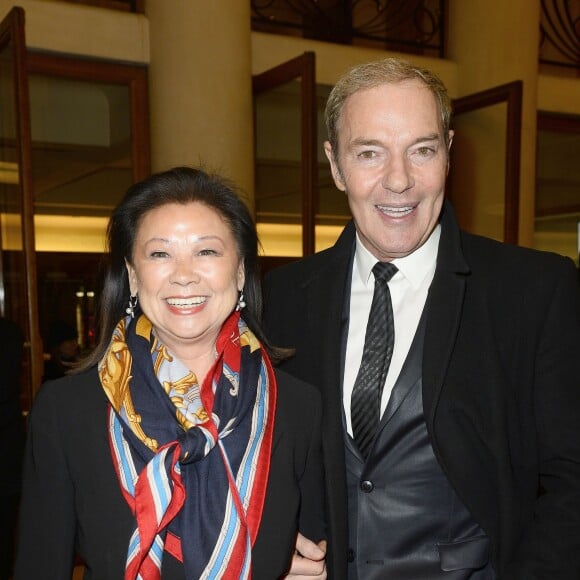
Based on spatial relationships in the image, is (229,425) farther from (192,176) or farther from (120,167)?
(120,167)

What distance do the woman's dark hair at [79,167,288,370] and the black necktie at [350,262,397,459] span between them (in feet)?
0.84

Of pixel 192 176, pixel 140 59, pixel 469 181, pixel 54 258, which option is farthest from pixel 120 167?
pixel 192 176

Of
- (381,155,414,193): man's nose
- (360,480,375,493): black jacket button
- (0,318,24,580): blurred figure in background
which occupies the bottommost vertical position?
(0,318,24,580): blurred figure in background

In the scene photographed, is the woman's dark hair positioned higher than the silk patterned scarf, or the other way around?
the woman's dark hair

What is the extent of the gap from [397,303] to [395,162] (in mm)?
320

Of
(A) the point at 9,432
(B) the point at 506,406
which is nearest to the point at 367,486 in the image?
(B) the point at 506,406

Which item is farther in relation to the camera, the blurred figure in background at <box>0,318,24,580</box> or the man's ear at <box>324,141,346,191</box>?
the blurred figure in background at <box>0,318,24,580</box>

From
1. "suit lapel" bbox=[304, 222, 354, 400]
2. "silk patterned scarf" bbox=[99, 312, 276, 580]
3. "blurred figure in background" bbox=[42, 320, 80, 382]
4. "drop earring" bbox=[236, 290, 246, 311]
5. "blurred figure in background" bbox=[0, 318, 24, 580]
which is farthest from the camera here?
"blurred figure in background" bbox=[42, 320, 80, 382]

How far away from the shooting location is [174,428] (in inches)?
57.0

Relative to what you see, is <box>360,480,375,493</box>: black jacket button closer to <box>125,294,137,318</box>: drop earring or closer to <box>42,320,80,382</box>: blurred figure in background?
<box>125,294,137,318</box>: drop earring

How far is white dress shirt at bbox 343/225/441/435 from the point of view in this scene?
1526 mm

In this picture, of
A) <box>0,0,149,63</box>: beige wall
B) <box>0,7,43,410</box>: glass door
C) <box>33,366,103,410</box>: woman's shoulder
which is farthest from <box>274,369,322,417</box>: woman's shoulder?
<box>0,0,149,63</box>: beige wall

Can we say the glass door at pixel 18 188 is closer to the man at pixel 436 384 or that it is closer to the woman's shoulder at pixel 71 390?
the woman's shoulder at pixel 71 390

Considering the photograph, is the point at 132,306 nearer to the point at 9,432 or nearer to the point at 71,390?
the point at 71,390
